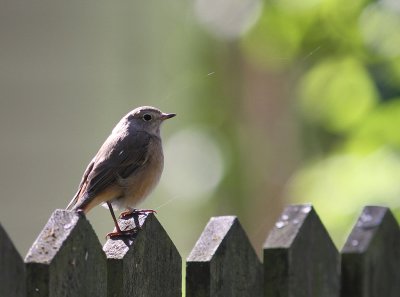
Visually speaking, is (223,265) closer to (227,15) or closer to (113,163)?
(113,163)

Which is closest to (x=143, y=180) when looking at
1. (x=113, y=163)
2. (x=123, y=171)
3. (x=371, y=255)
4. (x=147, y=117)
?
(x=123, y=171)

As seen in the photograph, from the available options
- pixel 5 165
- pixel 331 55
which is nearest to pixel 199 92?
pixel 5 165

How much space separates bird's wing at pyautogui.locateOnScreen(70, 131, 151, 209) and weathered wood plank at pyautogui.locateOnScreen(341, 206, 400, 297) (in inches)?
46.3

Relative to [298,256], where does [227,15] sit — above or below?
above

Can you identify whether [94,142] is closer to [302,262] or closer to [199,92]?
[199,92]

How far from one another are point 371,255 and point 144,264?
2.94 feet

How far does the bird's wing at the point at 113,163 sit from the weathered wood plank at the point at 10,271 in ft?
4.20

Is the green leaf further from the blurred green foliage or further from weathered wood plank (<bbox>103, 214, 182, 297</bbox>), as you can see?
weathered wood plank (<bbox>103, 214, 182, 297</bbox>)

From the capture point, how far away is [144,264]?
2.77m

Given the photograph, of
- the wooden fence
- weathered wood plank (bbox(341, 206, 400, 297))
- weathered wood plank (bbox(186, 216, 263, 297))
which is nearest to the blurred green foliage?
weathered wood plank (bbox(341, 206, 400, 297))

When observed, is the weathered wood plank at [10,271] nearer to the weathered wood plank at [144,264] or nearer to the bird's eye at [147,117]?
the weathered wood plank at [144,264]

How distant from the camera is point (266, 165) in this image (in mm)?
8797

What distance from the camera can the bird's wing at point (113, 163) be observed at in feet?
12.8

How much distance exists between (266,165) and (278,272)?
586cm
